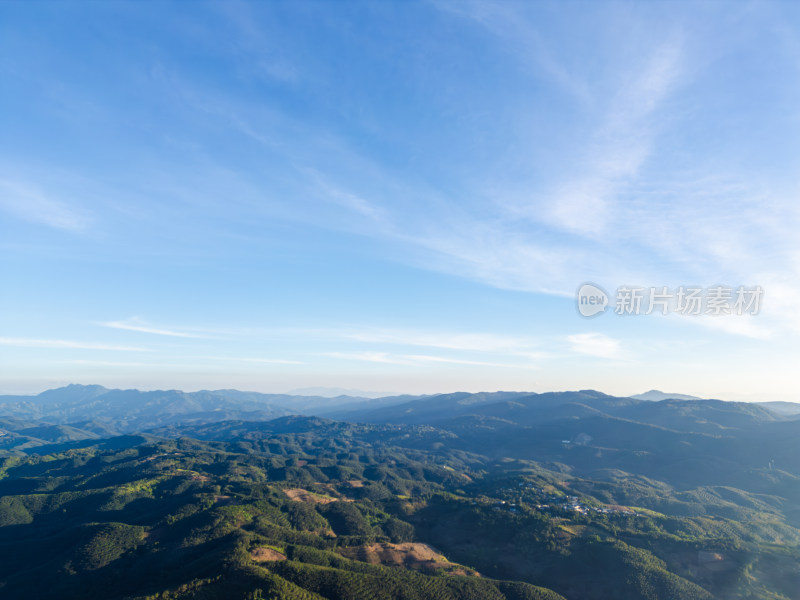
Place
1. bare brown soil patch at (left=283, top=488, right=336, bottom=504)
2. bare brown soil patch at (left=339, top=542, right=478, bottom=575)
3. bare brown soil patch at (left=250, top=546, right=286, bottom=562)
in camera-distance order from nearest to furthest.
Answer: bare brown soil patch at (left=250, top=546, right=286, bottom=562)
bare brown soil patch at (left=339, top=542, right=478, bottom=575)
bare brown soil patch at (left=283, top=488, right=336, bottom=504)

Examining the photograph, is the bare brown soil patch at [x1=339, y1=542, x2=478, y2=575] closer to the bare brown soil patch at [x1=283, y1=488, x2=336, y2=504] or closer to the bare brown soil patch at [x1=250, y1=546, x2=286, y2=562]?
the bare brown soil patch at [x1=250, y1=546, x2=286, y2=562]

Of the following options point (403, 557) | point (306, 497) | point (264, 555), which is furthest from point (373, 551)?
point (306, 497)

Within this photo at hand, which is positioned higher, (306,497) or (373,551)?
(373,551)

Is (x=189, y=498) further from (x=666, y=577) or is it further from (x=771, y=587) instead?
(x=771, y=587)

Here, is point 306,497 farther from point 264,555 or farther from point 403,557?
point 264,555

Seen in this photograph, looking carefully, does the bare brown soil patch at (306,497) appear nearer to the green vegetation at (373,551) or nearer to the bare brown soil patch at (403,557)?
the green vegetation at (373,551)

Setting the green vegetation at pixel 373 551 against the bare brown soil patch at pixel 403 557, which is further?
the bare brown soil patch at pixel 403 557

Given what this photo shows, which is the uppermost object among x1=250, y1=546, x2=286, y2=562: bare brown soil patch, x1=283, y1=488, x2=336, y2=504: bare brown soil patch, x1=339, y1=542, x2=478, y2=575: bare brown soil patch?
x1=250, y1=546, x2=286, y2=562: bare brown soil patch

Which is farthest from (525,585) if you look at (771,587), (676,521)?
(676,521)

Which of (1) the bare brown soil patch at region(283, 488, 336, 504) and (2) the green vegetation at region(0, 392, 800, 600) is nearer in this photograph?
(2) the green vegetation at region(0, 392, 800, 600)

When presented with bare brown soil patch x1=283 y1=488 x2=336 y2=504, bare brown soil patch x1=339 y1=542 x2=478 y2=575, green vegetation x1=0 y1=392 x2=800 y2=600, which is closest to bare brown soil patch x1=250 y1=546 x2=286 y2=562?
Result: green vegetation x1=0 y1=392 x2=800 y2=600

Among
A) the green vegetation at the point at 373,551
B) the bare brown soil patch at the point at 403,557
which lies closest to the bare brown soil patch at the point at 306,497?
the green vegetation at the point at 373,551
